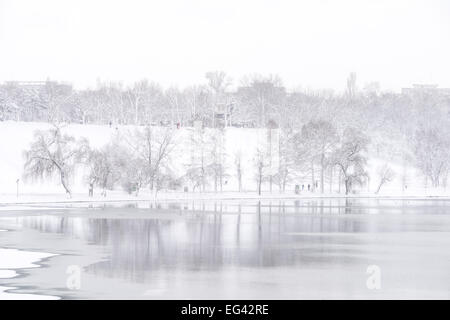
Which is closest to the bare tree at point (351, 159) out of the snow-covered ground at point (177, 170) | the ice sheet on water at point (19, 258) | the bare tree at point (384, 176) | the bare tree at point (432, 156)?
the snow-covered ground at point (177, 170)

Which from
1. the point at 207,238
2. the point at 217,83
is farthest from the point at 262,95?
the point at 207,238

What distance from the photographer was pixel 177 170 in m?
101

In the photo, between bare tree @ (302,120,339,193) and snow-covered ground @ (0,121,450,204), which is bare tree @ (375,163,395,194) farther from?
bare tree @ (302,120,339,193)

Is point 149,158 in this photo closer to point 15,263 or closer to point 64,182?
point 64,182

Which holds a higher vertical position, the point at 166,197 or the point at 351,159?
the point at 351,159

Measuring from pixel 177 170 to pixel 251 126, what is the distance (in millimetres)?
44864

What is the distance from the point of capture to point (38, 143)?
260 ft

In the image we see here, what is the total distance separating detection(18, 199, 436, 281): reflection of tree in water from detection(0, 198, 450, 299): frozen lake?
49mm

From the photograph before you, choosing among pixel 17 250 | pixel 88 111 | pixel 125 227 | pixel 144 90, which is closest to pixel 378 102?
pixel 144 90

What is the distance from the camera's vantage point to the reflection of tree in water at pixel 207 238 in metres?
29.8

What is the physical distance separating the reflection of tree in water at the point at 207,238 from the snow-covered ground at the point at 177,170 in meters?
22.5

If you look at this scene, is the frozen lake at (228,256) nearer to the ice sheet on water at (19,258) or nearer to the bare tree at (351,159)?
the ice sheet on water at (19,258)

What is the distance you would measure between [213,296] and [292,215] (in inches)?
1379

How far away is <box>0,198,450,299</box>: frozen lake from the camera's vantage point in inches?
945
